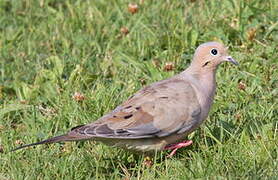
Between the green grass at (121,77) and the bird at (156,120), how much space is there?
168mm

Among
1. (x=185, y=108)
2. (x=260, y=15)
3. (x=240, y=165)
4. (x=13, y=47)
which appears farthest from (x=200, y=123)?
(x=13, y=47)

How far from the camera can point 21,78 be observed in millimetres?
7387

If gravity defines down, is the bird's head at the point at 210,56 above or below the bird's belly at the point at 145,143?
above

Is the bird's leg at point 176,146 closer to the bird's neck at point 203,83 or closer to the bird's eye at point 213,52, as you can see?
the bird's neck at point 203,83

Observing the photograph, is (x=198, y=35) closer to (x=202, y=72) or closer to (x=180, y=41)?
(x=180, y=41)

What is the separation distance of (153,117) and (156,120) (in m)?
0.03

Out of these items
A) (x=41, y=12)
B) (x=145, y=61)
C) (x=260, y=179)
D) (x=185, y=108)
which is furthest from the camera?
(x=41, y=12)

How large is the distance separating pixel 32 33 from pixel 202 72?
9.68 ft

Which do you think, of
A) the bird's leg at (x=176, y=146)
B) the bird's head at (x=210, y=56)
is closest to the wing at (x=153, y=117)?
the bird's leg at (x=176, y=146)

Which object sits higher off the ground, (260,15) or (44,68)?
(260,15)

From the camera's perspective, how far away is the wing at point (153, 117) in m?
5.49

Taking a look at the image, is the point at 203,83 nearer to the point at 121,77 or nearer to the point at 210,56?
the point at 210,56

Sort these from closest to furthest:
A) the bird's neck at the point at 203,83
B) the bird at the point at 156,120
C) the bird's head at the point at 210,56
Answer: the bird at the point at 156,120 < the bird's neck at the point at 203,83 < the bird's head at the point at 210,56

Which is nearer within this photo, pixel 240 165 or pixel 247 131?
pixel 240 165
